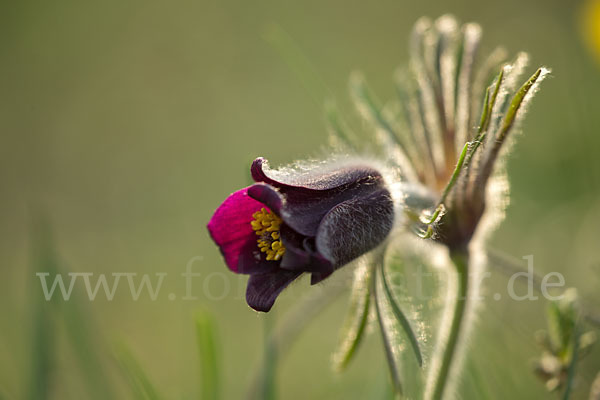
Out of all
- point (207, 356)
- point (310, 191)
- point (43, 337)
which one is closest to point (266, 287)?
point (310, 191)

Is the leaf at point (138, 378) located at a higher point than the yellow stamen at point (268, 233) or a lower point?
lower

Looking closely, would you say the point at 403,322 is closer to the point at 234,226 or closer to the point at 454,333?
the point at 454,333

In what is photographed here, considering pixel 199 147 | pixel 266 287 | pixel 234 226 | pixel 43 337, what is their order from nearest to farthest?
pixel 266 287
pixel 234 226
pixel 43 337
pixel 199 147

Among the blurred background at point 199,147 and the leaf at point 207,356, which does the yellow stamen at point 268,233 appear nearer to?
the leaf at point 207,356

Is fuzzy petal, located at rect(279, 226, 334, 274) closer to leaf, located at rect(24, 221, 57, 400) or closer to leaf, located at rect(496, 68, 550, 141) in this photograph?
leaf, located at rect(496, 68, 550, 141)

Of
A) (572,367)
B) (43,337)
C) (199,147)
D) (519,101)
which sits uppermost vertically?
(199,147)

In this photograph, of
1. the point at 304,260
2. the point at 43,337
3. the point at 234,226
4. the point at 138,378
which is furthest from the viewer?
the point at 43,337

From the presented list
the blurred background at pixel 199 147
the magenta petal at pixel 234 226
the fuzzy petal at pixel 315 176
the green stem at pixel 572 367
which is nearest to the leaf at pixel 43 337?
the blurred background at pixel 199 147
